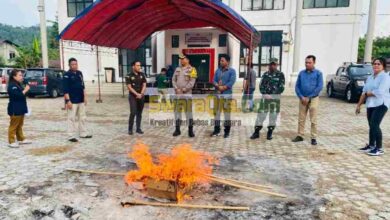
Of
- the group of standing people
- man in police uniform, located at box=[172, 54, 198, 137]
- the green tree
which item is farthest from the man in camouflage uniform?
the green tree

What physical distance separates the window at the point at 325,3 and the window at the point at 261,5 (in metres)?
1.78

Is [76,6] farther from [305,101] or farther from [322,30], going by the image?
[305,101]

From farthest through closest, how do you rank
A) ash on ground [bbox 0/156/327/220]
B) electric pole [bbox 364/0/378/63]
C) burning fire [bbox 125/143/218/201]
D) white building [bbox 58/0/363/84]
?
white building [bbox 58/0/363/84] < electric pole [bbox 364/0/378/63] < burning fire [bbox 125/143/218/201] < ash on ground [bbox 0/156/327/220]

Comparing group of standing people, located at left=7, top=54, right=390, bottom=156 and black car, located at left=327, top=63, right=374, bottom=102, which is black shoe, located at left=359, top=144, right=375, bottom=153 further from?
black car, located at left=327, top=63, right=374, bottom=102

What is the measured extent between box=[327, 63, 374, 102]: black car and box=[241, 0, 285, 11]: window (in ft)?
24.7

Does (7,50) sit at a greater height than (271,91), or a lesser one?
greater

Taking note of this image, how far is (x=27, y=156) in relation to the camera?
5766 mm

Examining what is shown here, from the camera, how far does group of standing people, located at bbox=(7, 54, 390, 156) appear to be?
18.6 ft

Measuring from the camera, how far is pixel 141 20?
11219 mm

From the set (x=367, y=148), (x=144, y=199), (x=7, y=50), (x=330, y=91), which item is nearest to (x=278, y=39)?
(x=330, y=91)

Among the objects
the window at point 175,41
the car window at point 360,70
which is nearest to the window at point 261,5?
the window at point 175,41

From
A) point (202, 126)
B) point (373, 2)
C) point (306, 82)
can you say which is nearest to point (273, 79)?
point (306, 82)

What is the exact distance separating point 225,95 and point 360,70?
10519 millimetres

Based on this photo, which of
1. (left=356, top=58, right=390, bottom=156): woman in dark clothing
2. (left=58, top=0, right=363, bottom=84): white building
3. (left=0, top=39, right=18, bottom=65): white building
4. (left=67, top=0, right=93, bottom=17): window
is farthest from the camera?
(left=0, top=39, right=18, bottom=65): white building
